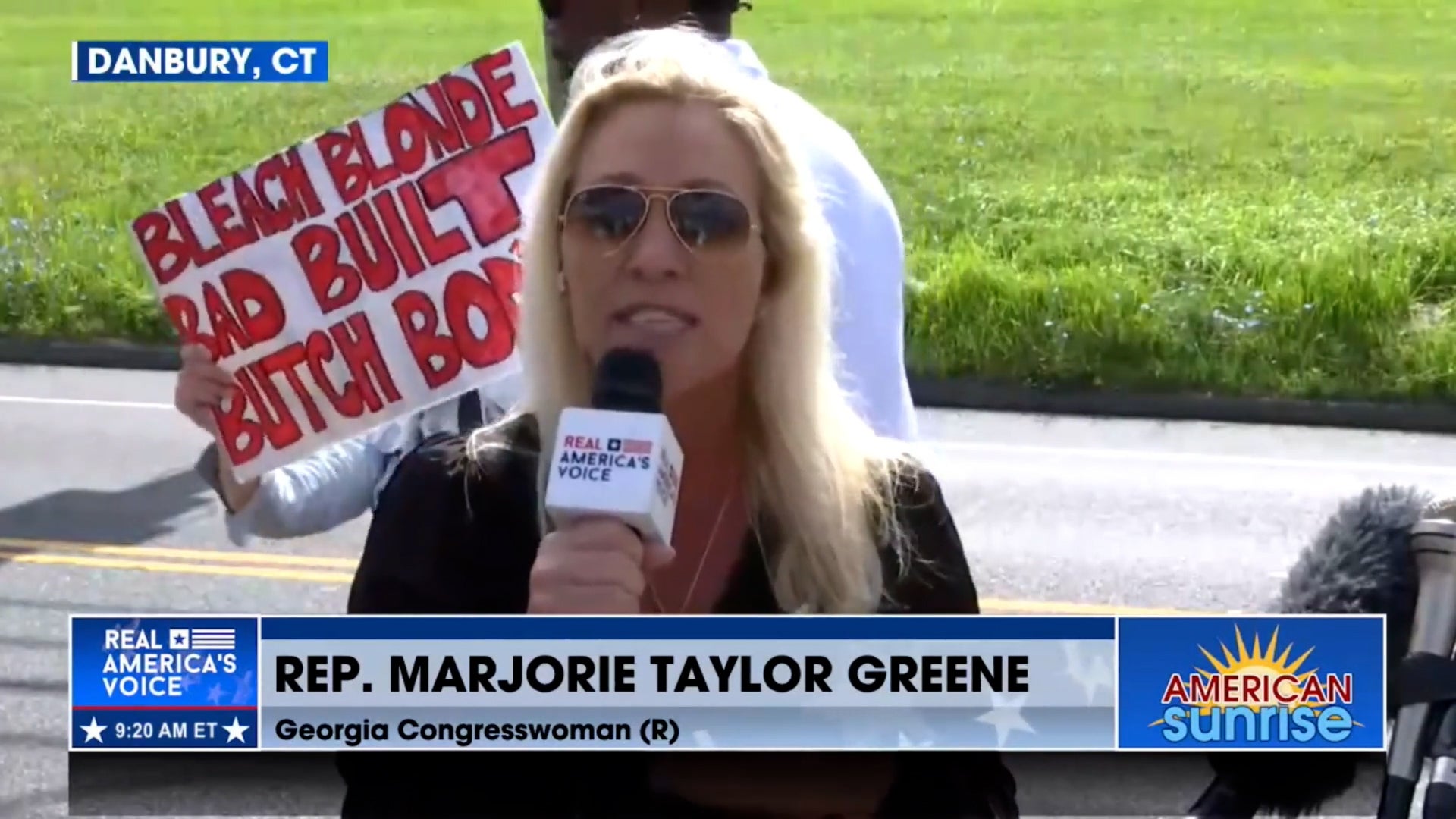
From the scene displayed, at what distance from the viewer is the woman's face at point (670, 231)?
5.16 feet

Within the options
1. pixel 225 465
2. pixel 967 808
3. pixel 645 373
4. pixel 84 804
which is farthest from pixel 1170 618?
pixel 84 804

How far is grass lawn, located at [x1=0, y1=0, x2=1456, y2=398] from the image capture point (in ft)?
12.2

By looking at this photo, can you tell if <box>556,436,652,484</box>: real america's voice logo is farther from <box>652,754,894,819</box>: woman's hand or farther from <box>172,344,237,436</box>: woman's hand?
<box>172,344,237,436</box>: woman's hand

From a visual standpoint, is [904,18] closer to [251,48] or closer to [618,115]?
[251,48]

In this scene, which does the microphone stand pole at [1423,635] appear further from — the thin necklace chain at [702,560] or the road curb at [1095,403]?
the road curb at [1095,403]

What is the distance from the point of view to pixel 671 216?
1.58 meters

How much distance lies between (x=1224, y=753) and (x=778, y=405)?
2.08 ft

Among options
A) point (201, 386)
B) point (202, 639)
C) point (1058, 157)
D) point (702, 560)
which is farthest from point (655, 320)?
point (1058, 157)

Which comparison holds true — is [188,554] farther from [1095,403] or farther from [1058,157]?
[1095,403]

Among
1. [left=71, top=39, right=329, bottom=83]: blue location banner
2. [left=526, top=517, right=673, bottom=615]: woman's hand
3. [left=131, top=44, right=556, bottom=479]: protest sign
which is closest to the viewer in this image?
[left=526, top=517, right=673, bottom=615]: woman's hand

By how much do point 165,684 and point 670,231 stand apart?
0.70m

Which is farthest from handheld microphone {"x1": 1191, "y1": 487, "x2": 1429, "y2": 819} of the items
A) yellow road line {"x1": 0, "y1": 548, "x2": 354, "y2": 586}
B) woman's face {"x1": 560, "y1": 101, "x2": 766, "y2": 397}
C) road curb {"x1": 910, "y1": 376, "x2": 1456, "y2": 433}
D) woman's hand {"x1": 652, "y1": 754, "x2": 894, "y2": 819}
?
road curb {"x1": 910, "y1": 376, "x2": 1456, "y2": 433}

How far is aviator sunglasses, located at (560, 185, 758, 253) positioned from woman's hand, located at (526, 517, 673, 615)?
0.26 m

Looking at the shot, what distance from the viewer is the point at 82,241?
237 inches
